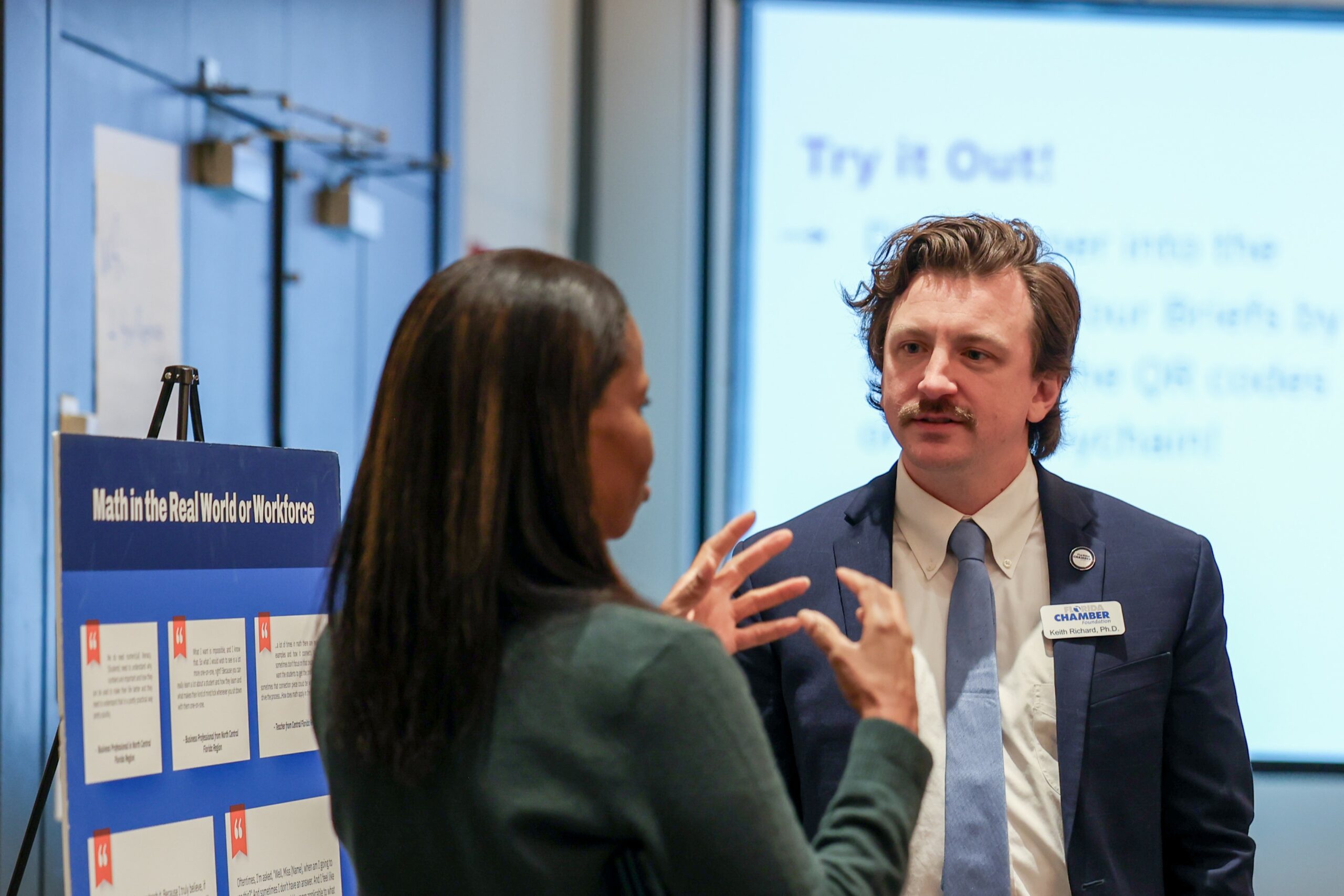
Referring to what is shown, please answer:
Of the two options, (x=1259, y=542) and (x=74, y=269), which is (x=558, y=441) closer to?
(x=74, y=269)

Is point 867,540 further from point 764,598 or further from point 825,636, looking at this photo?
point 825,636

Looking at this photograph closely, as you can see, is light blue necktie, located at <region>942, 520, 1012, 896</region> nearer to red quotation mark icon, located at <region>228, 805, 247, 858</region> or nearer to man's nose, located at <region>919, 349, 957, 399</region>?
man's nose, located at <region>919, 349, 957, 399</region>

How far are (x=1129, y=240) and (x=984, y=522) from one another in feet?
8.44

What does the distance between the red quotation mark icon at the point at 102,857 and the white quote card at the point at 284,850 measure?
0.19 meters

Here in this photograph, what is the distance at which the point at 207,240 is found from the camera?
3.03 m

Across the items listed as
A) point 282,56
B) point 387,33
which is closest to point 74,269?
point 282,56

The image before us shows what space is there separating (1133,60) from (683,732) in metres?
3.79

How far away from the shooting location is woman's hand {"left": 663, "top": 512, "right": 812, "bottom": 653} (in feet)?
4.57

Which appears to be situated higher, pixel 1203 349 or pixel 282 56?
pixel 282 56

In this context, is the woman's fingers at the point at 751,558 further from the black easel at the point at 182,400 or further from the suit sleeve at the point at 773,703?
the black easel at the point at 182,400

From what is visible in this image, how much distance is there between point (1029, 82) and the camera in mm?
4121

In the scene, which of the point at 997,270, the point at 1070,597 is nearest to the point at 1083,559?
the point at 1070,597

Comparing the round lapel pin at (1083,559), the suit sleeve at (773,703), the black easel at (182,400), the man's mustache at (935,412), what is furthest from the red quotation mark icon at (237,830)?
the round lapel pin at (1083,559)

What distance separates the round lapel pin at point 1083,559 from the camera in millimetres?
1733
